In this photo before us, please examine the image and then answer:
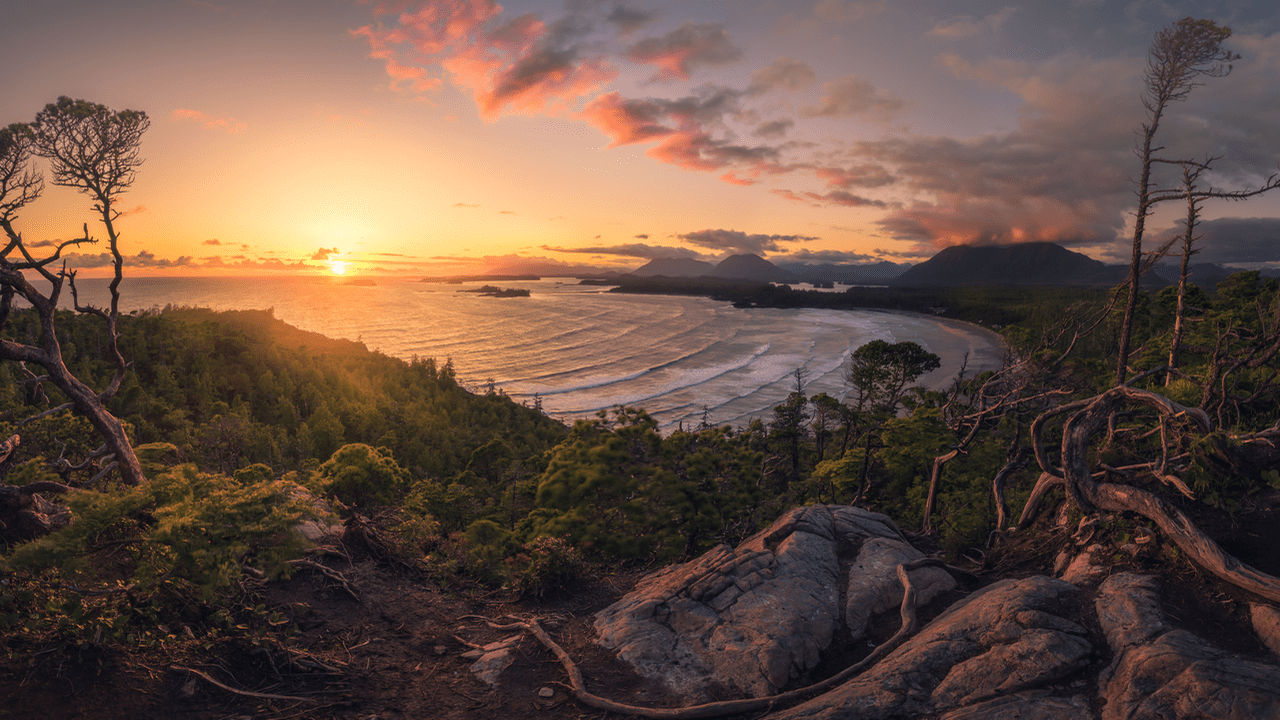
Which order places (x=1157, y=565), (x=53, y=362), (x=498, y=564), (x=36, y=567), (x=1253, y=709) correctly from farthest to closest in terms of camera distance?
(x=498, y=564), (x=53, y=362), (x=1157, y=565), (x=36, y=567), (x=1253, y=709)

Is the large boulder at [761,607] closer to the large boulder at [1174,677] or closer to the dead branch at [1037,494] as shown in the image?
the dead branch at [1037,494]

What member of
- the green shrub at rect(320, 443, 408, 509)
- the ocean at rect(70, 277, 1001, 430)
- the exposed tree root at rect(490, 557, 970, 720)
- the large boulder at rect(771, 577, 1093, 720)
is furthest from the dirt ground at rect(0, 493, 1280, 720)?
the ocean at rect(70, 277, 1001, 430)

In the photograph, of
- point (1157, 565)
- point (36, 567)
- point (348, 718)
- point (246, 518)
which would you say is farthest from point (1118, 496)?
point (36, 567)

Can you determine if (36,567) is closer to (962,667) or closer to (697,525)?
(962,667)

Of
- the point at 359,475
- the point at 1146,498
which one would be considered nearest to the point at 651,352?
the point at 359,475

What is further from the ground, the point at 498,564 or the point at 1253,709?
the point at 1253,709

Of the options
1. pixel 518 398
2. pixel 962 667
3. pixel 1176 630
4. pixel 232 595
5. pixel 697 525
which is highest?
pixel 1176 630
